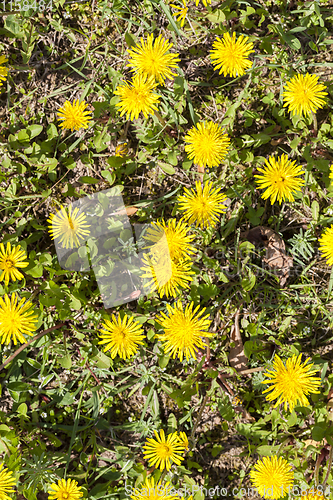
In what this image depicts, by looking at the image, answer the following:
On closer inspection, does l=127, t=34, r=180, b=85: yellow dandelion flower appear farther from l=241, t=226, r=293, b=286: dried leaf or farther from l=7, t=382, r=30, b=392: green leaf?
l=7, t=382, r=30, b=392: green leaf

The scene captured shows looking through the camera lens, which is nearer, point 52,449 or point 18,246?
point 18,246

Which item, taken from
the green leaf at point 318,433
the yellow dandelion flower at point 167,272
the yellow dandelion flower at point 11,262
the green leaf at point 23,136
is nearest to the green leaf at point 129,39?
the green leaf at point 23,136

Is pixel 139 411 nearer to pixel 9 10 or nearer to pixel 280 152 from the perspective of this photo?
pixel 280 152

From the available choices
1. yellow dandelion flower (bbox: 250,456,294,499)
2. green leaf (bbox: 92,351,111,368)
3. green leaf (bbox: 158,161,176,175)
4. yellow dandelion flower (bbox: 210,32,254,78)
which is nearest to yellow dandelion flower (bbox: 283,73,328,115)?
yellow dandelion flower (bbox: 210,32,254,78)

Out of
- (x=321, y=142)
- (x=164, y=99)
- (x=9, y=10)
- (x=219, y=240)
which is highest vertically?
(x=9, y=10)

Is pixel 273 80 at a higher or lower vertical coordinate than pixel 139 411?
higher

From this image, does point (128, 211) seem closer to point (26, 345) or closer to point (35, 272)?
point (35, 272)

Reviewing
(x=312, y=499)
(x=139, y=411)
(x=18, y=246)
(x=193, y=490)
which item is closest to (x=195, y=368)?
(x=139, y=411)

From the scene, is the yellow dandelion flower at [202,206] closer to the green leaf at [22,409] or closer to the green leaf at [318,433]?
the green leaf at [318,433]
